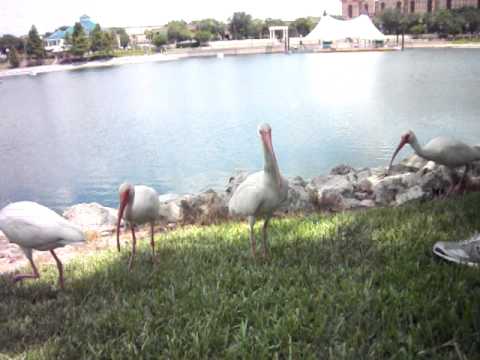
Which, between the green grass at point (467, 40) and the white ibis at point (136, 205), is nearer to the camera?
the white ibis at point (136, 205)

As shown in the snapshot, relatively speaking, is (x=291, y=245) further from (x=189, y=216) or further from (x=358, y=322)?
(x=189, y=216)

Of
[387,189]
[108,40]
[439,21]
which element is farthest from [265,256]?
[108,40]

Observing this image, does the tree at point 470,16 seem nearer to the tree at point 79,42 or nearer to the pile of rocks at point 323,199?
the pile of rocks at point 323,199

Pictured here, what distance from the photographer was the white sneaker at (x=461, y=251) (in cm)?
242

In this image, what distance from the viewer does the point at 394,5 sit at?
2245 cm

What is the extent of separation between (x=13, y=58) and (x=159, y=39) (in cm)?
1327

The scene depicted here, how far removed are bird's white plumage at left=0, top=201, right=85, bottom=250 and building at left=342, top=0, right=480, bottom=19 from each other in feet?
59.0

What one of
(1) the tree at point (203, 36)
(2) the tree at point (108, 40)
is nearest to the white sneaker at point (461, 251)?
(2) the tree at point (108, 40)

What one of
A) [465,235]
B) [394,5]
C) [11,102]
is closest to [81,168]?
[465,235]

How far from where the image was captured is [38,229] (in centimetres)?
264

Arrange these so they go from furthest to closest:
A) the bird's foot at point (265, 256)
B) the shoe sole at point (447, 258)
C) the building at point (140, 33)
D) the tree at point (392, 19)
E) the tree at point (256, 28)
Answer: the tree at point (256, 28), the building at point (140, 33), the tree at point (392, 19), the bird's foot at point (265, 256), the shoe sole at point (447, 258)

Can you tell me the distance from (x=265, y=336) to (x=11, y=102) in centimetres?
1687

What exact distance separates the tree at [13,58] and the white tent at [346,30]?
19.3 metres

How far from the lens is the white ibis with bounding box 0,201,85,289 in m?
2.63
